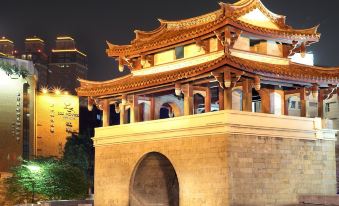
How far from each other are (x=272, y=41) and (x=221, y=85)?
201 inches

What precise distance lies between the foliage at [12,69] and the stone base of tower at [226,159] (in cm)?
3449

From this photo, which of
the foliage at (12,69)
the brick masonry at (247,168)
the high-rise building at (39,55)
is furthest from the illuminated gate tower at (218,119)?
the high-rise building at (39,55)

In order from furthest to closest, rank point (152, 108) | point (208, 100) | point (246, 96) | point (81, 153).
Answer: point (81, 153)
point (152, 108)
point (208, 100)
point (246, 96)

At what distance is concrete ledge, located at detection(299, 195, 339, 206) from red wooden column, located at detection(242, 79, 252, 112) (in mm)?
4828

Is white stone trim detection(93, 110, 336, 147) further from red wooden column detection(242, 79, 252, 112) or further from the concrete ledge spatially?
the concrete ledge

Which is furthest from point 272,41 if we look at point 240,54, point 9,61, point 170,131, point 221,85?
point 9,61

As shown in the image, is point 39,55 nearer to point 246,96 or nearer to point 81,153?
point 81,153

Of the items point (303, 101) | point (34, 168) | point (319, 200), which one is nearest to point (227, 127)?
point (319, 200)

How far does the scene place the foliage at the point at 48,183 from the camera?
132ft

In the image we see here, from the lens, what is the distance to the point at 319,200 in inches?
1019

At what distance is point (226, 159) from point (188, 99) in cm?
432

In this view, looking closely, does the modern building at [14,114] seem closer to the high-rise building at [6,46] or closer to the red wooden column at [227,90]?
the high-rise building at [6,46]

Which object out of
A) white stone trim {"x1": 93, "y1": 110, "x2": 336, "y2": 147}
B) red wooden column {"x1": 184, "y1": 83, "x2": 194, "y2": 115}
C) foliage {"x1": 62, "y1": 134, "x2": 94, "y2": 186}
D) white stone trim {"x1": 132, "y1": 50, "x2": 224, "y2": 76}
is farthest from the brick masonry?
foliage {"x1": 62, "y1": 134, "x2": 94, "y2": 186}

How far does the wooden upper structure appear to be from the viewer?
26.9 meters
